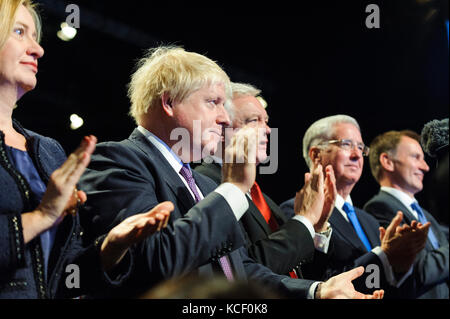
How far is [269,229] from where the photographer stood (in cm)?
218

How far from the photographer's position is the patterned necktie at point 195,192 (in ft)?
5.57

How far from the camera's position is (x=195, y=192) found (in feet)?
5.96

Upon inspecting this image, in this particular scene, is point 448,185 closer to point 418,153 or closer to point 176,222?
point 176,222

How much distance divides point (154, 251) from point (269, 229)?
2.65 feet

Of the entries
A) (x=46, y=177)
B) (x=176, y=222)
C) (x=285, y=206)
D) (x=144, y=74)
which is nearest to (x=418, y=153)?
(x=285, y=206)

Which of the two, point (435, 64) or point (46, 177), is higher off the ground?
point (435, 64)

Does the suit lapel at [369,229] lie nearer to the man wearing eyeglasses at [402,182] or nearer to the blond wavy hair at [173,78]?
the man wearing eyeglasses at [402,182]

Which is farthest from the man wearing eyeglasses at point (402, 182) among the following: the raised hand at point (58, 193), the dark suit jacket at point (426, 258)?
the raised hand at point (58, 193)

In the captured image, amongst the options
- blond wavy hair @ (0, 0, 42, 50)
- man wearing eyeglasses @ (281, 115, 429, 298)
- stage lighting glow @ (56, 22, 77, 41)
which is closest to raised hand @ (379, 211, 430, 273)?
man wearing eyeglasses @ (281, 115, 429, 298)

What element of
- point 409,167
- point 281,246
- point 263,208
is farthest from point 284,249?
point 409,167

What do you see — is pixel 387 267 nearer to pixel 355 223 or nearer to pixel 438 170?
pixel 355 223

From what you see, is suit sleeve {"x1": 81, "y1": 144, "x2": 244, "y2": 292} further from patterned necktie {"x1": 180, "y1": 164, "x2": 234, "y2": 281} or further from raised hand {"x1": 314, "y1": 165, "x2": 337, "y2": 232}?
raised hand {"x1": 314, "y1": 165, "x2": 337, "y2": 232}

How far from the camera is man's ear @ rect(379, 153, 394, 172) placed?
11.5 feet

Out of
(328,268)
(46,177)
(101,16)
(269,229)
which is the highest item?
(101,16)
